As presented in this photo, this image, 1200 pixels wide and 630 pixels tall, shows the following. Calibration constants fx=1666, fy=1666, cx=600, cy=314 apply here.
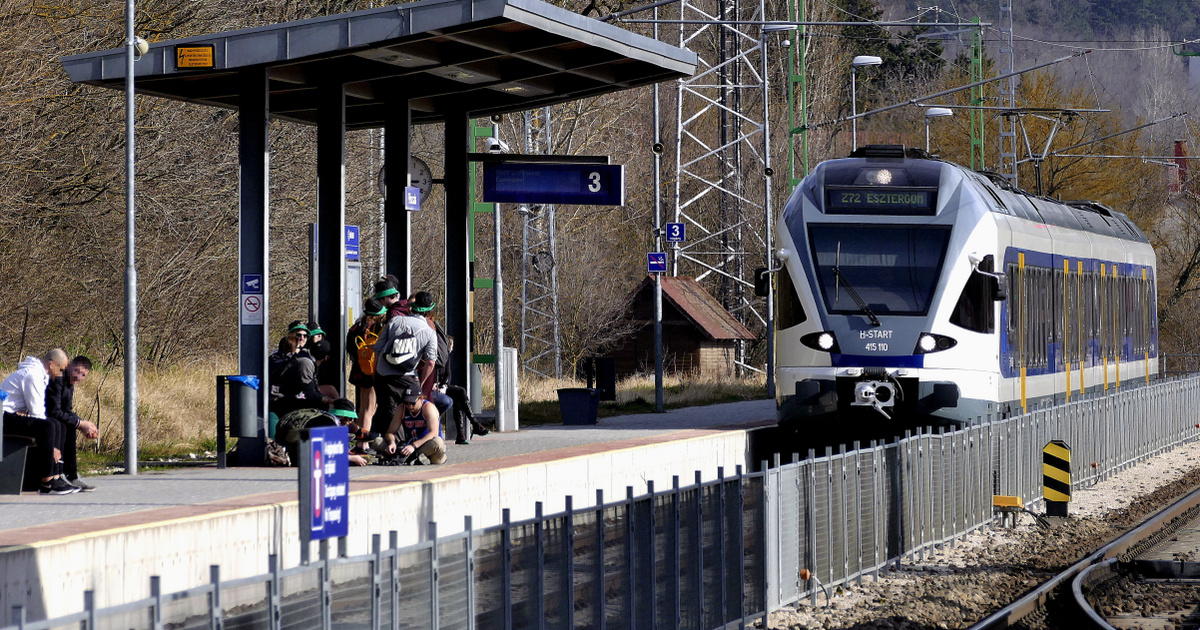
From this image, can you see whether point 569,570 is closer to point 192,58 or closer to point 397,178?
point 192,58

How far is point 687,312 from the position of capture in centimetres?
4722

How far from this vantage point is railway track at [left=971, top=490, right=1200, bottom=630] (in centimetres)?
1292

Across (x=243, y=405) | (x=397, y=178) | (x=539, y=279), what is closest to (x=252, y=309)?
(x=243, y=405)

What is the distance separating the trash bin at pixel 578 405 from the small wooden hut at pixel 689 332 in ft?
69.5

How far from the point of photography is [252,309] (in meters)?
16.6

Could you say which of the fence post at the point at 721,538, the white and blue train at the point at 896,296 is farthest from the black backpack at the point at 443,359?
the fence post at the point at 721,538

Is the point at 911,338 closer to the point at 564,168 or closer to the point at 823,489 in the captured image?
the point at 564,168

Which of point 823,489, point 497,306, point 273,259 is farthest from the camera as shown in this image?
point 273,259

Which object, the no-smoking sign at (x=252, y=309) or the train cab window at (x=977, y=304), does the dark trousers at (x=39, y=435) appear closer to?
the no-smoking sign at (x=252, y=309)

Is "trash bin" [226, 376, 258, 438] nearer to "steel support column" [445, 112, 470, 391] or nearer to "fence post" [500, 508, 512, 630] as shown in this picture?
"steel support column" [445, 112, 470, 391]

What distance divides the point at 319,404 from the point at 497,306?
9.13 metres

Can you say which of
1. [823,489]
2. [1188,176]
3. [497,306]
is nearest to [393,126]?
[497,306]

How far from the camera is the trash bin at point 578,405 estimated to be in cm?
2577

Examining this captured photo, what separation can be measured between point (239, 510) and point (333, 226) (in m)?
7.23
